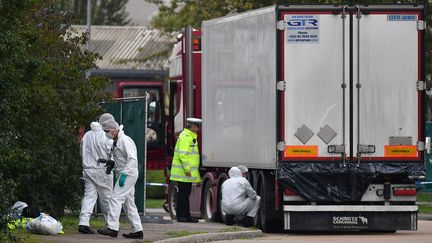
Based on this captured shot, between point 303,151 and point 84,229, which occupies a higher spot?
point 303,151

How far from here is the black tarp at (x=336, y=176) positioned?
A: 21641 mm

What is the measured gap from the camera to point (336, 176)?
71.7 feet

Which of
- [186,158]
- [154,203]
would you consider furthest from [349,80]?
[154,203]

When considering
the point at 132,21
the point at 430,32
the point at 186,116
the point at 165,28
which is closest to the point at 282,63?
the point at 186,116

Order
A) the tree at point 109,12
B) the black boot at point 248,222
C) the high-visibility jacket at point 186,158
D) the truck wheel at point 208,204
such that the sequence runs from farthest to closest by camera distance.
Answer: the tree at point 109,12
the truck wheel at point 208,204
the high-visibility jacket at point 186,158
the black boot at point 248,222

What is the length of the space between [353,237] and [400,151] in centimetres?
154

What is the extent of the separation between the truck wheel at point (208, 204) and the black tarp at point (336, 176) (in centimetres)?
355

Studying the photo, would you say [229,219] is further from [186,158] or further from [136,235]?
[136,235]

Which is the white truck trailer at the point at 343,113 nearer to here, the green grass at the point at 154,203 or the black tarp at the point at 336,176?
the black tarp at the point at 336,176

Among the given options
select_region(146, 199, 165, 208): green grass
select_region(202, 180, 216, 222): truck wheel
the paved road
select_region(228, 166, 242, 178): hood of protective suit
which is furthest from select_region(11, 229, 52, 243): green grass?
select_region(146, 199, 165, 208): green grass

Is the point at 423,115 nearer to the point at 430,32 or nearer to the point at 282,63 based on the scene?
the point at 282,63

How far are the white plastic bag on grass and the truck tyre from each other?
451cm

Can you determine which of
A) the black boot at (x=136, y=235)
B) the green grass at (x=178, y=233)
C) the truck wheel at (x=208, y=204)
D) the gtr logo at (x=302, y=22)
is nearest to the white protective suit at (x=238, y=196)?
the truck wheel at (x=208, y=204)

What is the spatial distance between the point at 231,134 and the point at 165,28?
3393cm
